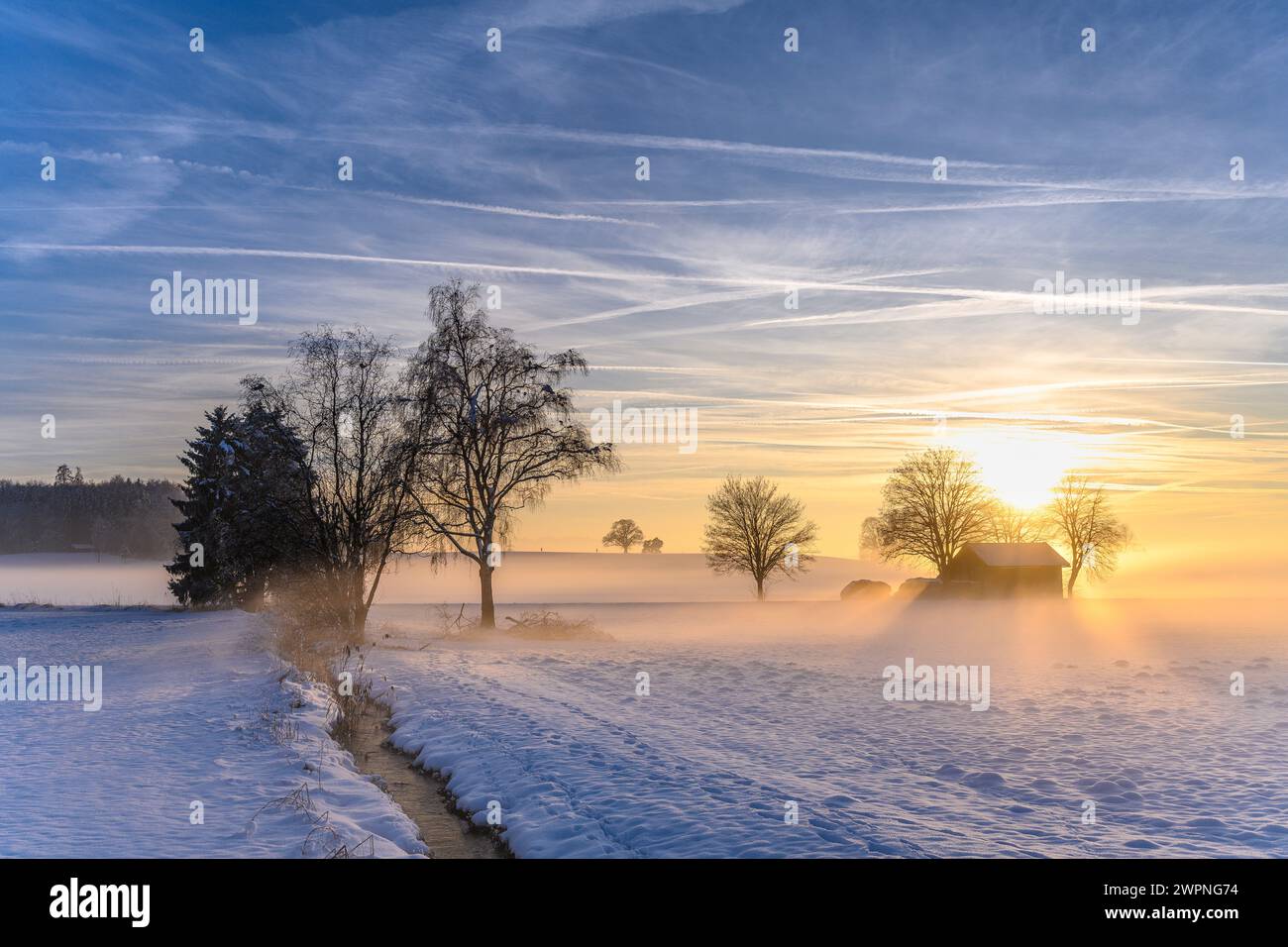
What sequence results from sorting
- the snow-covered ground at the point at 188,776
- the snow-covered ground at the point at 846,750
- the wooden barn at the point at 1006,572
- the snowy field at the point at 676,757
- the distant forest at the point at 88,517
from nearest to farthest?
the snow-covered ground at the point at 188,776 → the snowy field at the point at 676,757 → the snow-covered ground at the point at 846,750 → the wooden barn at the point at 1006,572 → the distant forest at the point at 88,517

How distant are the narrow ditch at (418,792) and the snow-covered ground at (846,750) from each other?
0.32 metres

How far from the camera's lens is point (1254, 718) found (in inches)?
666

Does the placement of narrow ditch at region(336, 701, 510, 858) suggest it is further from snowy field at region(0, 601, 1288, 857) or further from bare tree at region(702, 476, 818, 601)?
bare tree at region(702, 476, 818, 601)

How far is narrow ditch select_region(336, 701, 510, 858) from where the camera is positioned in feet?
31.8

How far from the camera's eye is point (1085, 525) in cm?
7338

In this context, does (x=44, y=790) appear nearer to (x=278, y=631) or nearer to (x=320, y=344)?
(x=278, y=631)

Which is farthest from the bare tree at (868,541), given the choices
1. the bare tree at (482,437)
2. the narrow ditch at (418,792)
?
the narrow ditch at (418,792)

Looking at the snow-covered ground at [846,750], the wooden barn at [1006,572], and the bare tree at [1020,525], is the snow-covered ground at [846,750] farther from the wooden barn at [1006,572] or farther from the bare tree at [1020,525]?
the bare tree at [1020,525]

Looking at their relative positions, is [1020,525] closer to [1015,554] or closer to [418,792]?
[1015,554]

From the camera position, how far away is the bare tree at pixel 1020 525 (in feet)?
250

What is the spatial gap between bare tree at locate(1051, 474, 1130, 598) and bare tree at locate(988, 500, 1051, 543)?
2.10 metres
